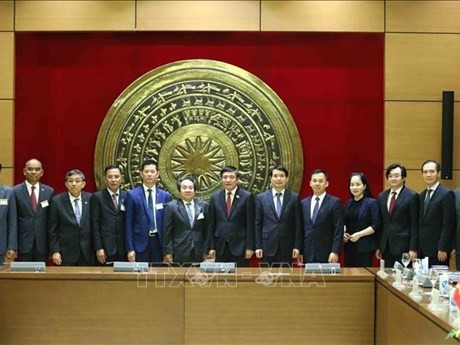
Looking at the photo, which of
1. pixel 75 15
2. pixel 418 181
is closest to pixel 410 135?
pixel 418 181

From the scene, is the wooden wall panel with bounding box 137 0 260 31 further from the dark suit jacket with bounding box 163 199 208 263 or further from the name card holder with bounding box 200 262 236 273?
the name card holder with bounding box 200 262 236 273

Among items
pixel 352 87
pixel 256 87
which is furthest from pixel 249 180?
pixel 352 87

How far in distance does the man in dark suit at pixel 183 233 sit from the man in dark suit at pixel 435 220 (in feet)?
5.34

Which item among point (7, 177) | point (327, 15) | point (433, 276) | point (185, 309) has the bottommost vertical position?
point (185, 309)

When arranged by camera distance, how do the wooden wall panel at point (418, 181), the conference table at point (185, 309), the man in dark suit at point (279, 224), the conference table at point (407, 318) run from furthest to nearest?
the wooden wall panel at point (418, 181)
the man in dark suit at point (279, 224)
the conference table at point (185, 309)
the conference table at point (407, 318)

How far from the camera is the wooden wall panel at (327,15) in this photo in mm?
5895

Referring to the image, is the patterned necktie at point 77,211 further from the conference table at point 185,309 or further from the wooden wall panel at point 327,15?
the wooden wall panel at point 327,15

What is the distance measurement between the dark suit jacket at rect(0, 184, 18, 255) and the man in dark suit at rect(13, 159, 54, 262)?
5cm

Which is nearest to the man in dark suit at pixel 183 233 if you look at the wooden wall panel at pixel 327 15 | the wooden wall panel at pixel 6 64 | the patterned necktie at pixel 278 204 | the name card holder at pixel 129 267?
the patterned necktie at pixel 278 204

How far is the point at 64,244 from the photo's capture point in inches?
192

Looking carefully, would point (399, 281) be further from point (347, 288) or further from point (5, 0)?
point (5, 0)

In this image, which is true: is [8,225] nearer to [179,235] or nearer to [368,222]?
[179,235]

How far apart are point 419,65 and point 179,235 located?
2.72m

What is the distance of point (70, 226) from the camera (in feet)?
16.0
